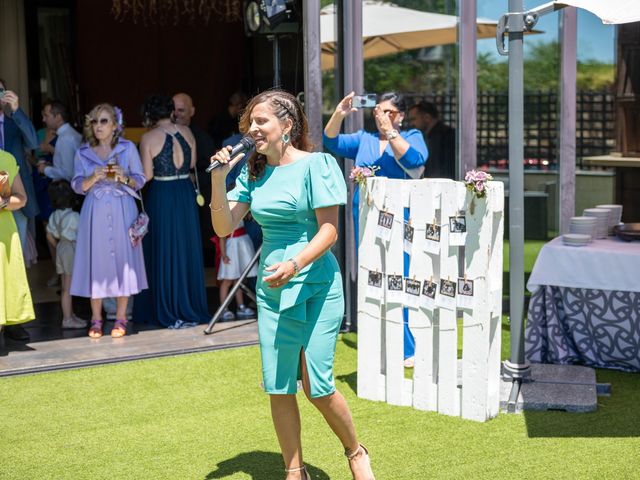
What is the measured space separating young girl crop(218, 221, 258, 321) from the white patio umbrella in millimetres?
1535

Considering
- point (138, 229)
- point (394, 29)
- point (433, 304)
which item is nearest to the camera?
point (433, 304)

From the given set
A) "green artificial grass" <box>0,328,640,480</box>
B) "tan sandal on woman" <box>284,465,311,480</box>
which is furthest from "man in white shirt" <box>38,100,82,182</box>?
"tan sandal on woman" <box>284,465,311,480</box>

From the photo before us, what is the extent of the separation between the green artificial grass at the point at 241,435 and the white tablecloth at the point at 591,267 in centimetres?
60

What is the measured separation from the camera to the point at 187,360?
6.36 m

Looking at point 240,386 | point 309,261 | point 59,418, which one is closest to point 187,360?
point 240,386

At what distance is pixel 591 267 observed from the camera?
5.55 m

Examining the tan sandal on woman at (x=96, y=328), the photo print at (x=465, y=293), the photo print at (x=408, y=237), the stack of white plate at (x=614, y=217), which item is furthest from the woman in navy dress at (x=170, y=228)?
the stack of white plate at (x=614, y=217)

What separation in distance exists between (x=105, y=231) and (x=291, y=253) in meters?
3.37

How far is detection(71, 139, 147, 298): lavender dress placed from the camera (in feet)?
22.7

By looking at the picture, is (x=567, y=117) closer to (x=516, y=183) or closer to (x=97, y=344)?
(x=516, y=183)

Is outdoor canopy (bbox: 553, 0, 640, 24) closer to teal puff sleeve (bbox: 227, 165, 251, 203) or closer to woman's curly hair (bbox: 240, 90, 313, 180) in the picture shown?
woman's curly hair (bbox: 240, 90, 313, 180)

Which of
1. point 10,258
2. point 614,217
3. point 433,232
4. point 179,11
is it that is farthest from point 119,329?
point 179,11

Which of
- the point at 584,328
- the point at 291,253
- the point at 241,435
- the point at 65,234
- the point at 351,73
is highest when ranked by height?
the point at 351,73

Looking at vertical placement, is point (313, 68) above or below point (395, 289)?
above
